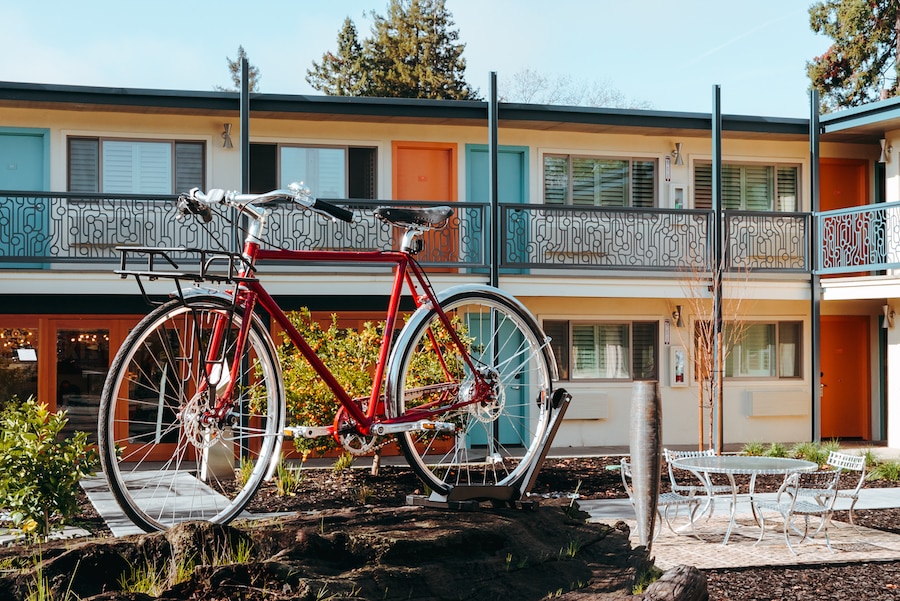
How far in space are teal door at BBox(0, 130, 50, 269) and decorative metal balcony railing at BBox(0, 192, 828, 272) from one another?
0.03m

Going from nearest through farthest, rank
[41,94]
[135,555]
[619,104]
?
1. [135,555]
2. [41,94]
3. [619,104]

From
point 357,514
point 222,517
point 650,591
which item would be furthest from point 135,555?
point 650,591

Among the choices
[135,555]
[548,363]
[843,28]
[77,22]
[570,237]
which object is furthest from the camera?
[77,22]

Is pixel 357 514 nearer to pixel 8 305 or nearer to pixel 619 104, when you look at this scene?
pixel 8 305

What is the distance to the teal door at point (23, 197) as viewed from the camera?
15.4 meters

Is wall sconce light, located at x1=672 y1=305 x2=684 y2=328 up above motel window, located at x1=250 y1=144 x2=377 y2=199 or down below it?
below

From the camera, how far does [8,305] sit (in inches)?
642

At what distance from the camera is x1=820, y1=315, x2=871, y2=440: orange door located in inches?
803

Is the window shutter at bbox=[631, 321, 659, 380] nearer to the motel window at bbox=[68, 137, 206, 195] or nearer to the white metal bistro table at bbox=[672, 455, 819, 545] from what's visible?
the motel window at bbox=[68, 137, 206, 195]

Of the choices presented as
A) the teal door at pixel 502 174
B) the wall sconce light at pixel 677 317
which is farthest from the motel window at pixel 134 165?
the wall sconce light at pixel 677 317

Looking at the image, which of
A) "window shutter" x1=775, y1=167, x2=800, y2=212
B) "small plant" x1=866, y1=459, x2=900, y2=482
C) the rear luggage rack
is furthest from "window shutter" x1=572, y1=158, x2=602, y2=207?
the rear luggage rack

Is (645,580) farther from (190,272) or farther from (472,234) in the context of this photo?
→ (472,234)

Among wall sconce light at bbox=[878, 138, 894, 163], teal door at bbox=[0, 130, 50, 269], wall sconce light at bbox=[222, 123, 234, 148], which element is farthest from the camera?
wall sconce light at bbox=[878, 138, 894, 163]

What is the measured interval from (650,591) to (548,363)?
140cm
